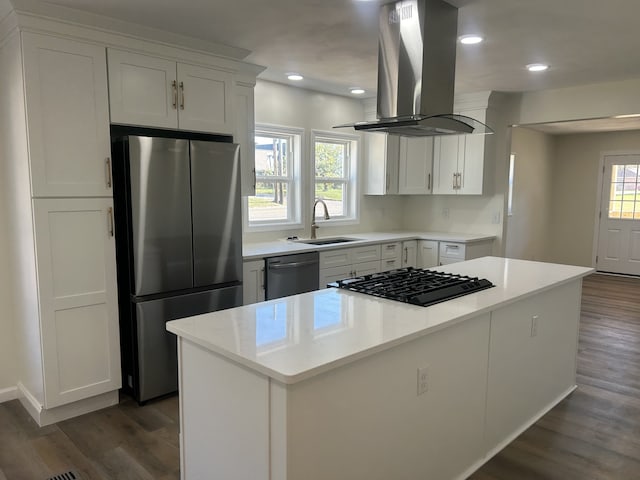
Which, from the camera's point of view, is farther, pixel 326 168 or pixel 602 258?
pixel 602 258

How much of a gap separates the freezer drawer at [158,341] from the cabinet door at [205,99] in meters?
1.19

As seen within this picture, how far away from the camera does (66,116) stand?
2.68 meters

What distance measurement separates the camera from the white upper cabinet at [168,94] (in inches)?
113

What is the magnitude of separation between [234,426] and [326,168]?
388cm

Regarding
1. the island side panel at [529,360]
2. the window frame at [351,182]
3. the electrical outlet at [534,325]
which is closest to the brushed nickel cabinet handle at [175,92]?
the island side panel at [529,360]

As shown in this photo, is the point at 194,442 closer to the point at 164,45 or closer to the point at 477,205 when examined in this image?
the point at 164,45

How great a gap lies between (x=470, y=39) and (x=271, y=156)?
7.34 feet

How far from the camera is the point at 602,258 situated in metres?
7.84

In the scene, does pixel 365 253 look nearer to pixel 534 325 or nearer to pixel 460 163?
pixel 460 163

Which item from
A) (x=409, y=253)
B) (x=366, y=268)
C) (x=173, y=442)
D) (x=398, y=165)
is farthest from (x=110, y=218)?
(x=398, y=165)

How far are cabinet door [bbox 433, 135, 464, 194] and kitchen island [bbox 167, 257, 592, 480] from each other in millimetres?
2786

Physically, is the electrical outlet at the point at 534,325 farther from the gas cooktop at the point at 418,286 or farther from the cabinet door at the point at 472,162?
the cabinet door at the point at 472,162

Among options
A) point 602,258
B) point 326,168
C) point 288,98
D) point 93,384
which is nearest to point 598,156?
point 602,258

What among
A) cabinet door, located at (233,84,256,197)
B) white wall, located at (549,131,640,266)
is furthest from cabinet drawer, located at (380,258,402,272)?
white wall, located at (549,131,640,266)
